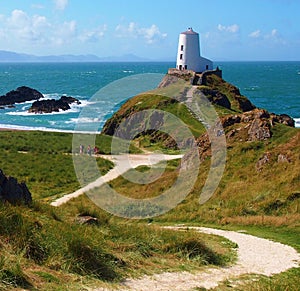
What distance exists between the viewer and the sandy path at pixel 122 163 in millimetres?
31191

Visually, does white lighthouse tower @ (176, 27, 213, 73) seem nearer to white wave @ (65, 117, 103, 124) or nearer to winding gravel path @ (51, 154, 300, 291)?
white wave @ (65, 117, 103, 124)

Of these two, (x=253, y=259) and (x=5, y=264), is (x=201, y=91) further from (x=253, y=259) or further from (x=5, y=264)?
(x=5, y=264)

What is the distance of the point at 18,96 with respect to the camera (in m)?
111

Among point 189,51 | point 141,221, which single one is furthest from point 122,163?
point 189,51

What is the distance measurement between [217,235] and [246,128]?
14.0m

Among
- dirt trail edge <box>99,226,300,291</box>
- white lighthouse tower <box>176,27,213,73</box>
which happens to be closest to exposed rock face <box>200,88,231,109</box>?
white lighthouse tower <box>176,27,213,73</box>

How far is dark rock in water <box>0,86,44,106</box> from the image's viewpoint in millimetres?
107125

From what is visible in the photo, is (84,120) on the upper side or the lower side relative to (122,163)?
lower

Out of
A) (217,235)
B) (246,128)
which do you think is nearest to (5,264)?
(217,235)

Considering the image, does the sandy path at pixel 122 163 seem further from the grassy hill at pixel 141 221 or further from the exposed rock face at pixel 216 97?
the exposed rock face at pixel 216 97

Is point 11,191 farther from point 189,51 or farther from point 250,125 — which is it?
point 189,51

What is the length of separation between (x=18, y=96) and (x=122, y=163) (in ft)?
250

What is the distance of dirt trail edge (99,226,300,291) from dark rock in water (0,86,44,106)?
312 feet

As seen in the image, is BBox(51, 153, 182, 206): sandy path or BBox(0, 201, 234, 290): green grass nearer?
BBox(0, 201, 234, 290): green grass
